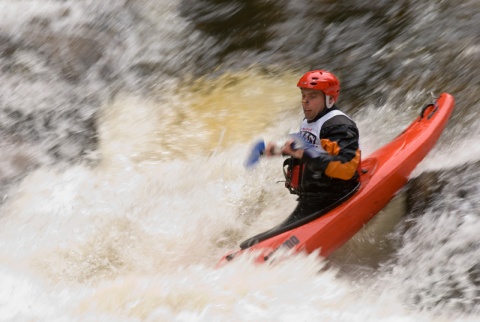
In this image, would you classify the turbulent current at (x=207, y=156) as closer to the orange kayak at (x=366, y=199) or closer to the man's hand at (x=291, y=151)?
the orange kayak at (x=366, y=199)

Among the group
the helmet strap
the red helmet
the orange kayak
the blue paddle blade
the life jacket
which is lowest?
the orange kayak

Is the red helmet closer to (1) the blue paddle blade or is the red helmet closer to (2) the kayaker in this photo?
(2) the kayaker

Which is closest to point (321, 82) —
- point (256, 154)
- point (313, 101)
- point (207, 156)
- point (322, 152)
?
point (313, 101)

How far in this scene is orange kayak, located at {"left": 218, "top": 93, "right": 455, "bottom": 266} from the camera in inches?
138

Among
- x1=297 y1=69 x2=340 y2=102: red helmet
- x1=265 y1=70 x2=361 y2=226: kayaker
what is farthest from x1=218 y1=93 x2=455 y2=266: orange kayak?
x1=297 y1=69 x2=340 y2=102: red helmet

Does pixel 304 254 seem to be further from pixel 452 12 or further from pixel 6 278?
pixel 452 12

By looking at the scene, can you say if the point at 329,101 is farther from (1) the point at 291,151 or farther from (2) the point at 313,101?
(1) the point at 291,151

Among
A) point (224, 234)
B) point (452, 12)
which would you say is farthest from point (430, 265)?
point (452, 12)

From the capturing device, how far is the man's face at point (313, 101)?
3.43 metres

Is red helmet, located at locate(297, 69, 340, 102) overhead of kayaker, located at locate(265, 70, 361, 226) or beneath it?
overhead

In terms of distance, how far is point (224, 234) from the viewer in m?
4.12

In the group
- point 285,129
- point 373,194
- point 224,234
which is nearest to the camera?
point 373,194

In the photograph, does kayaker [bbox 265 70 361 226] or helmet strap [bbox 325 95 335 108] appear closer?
kayaker [bbox 265 70 361 226]

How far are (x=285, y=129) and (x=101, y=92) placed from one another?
188 cm
